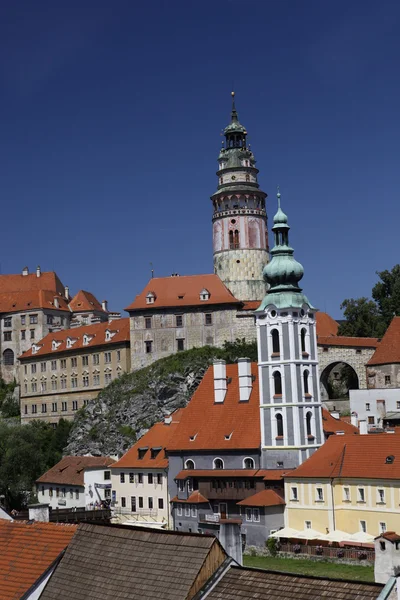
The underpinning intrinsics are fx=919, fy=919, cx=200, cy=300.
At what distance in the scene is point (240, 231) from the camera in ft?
278

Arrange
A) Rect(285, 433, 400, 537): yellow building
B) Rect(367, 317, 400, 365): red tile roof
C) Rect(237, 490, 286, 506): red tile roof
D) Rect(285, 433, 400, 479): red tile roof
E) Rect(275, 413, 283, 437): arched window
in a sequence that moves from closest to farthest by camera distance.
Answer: Rect(285, 433, 400, 537): yellow building → Rect(285, 433, 400, 479): red tile roof → Rect(237, 490, 286, 506): red tile roof → Rect(275, 413, 283, 437): arched window → Rect(367, 317, 400, 365): red tile roof

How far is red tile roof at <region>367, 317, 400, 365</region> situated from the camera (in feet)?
226

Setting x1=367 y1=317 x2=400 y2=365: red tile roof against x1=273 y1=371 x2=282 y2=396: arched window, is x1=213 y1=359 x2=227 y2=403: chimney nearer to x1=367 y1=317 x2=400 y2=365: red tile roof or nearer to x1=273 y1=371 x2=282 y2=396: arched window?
x1=273 y1=371 x2=282 y2=396: arched window

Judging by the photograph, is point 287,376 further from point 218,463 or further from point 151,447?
point 151,447

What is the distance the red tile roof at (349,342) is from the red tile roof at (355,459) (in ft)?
80.3

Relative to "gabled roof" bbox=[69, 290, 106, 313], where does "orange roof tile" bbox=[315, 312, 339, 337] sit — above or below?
below

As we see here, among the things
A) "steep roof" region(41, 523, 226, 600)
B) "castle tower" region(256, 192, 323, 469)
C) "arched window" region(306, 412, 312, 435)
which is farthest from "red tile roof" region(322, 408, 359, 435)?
"steep roof" region(41, 523, 226, 600)

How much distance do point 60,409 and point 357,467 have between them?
167 ft

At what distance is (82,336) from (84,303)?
15249mm

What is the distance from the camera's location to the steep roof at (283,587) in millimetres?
15398

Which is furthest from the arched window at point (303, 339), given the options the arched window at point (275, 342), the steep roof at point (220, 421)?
the steep roof at point (220, 421)

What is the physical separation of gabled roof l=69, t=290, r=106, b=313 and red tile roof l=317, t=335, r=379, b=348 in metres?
39.0

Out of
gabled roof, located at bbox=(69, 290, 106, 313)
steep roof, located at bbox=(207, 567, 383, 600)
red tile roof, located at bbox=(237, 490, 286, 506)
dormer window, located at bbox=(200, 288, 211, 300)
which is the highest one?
gabled roof, located at bbox=(69, 290, 106, 313)

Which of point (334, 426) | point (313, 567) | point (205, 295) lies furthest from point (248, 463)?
point (205, 295)
